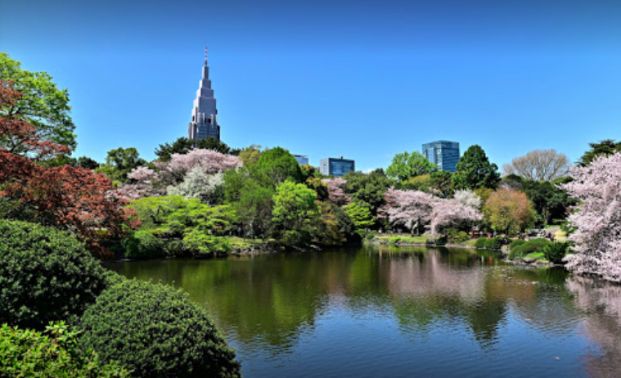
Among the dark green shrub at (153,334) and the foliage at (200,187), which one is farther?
the foliage at (200,187)

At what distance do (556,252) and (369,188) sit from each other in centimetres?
2271

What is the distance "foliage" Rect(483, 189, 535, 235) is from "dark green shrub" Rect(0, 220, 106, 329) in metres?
34.3

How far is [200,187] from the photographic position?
34.1 m

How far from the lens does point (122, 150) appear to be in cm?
4106

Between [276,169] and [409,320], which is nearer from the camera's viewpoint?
[409,320]

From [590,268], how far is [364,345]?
14.8m

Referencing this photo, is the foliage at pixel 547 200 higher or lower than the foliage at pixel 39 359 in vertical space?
higher

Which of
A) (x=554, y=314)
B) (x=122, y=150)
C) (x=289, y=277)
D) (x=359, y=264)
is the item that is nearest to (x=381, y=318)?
(x=554, y=314)

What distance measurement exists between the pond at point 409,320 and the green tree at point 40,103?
6.61 metres

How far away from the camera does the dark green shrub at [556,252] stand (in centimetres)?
2261

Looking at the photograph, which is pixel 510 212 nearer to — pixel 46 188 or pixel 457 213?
pixel 457 213

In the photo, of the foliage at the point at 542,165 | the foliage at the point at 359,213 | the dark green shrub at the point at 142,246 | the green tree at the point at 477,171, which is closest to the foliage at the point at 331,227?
the foliage at the point at 359,213

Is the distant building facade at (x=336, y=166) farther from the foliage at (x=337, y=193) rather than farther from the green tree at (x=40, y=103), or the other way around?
the green tree at (x=40, y=103)

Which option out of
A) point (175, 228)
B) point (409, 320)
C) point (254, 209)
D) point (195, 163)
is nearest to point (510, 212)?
point (254, 209)
